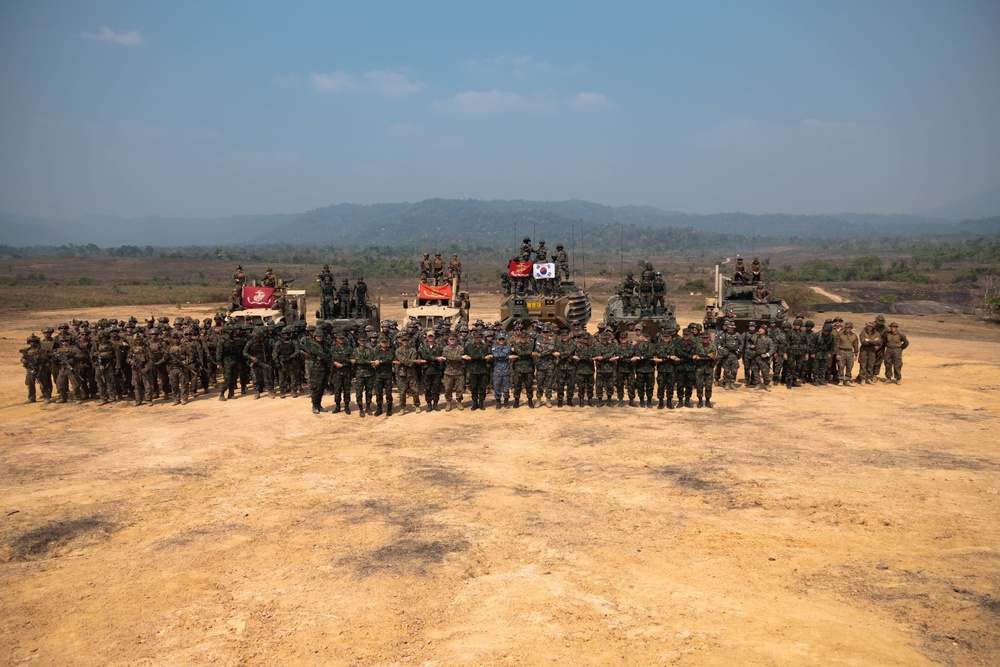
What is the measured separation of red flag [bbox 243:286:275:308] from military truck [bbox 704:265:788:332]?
38.4 feet

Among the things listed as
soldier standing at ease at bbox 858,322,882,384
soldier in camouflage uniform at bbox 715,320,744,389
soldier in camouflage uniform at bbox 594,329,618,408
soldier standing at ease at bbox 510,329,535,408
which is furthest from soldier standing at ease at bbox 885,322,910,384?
soldier standing at ease at bbox 510,329,535,408

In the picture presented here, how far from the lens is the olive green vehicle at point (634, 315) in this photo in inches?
722

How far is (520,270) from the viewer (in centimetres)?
2117

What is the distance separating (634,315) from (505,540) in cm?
1228

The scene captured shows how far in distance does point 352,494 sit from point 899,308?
3060 centimetres

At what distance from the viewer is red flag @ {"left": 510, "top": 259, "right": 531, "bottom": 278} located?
21.2m

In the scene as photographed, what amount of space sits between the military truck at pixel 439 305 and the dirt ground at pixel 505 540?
623 cm

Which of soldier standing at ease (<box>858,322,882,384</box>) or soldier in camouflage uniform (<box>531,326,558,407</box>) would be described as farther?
soldier standing at ease (<box>858,322,882,384</box>)

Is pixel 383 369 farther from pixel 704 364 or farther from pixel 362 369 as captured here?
pixel 704 364

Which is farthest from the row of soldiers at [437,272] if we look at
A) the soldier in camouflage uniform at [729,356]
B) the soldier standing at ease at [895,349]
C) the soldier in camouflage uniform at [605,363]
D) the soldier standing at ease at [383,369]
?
the soldier standing at ease at [895,349]

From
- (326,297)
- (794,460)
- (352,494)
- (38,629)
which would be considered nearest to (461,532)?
(352,494)

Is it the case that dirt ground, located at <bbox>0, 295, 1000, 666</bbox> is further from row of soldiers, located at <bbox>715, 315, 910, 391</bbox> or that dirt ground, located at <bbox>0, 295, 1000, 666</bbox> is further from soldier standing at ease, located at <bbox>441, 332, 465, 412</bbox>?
row of soldiers, located at <bbox>715, 315, 910, 391</bbox>

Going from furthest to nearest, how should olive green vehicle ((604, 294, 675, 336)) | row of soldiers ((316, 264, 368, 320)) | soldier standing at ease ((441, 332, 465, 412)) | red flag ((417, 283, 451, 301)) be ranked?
1. red flag ((417, 283, 451, 301))
2. olive green vehicle ((604, 294, 675, 336))
3. row of soldiers ((316, 264, 368, 320))
4. soldier standing at ease ((441, 332, 465, 412))

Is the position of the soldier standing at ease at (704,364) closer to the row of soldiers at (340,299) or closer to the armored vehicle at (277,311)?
the row of soldiers at (340,299)
